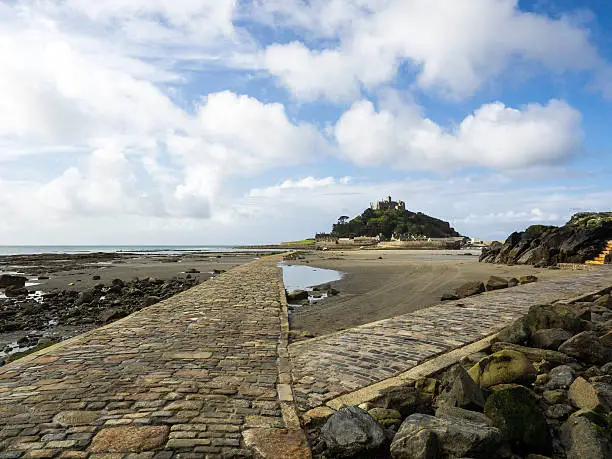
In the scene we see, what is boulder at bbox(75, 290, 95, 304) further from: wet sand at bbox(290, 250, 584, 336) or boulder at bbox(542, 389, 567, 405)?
boulder at bbox(542, 389, 567, 405)

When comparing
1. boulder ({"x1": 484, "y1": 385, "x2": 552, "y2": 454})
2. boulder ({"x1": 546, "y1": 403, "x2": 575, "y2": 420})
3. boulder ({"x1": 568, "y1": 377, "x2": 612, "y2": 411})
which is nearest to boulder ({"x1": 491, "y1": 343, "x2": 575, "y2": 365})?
boulder ({"x1": 568, "y1": 377, "x2": 612, "y2": 411})

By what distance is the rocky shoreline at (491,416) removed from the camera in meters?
3.48

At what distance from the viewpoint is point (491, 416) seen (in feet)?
12.7

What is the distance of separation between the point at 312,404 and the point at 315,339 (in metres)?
3.20

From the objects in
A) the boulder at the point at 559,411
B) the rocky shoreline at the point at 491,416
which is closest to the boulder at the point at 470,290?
the rocky shoreline at the point at 491,416

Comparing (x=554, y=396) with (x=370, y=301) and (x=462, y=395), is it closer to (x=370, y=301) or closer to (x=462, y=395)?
(x=462, y=395)

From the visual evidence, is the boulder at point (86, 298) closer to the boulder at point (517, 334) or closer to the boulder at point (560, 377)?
the boulder at point (517, 334)

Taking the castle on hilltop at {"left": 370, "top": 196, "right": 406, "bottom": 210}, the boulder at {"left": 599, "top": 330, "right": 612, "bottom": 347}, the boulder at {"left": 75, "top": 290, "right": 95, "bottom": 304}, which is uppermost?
the castle on hilltop at {"left": 370, "top": 196, "right": 406, "bottom": 210}

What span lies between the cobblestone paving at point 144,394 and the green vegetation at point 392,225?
106 meters

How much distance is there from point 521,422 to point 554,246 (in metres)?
28.1

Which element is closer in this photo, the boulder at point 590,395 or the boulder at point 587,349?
the boulder at point 590,395

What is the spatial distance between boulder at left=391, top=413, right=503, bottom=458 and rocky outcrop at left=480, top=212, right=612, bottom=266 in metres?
25.7

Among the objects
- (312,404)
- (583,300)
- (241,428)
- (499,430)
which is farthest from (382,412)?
(583,300)

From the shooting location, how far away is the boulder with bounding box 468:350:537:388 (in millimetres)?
4969
